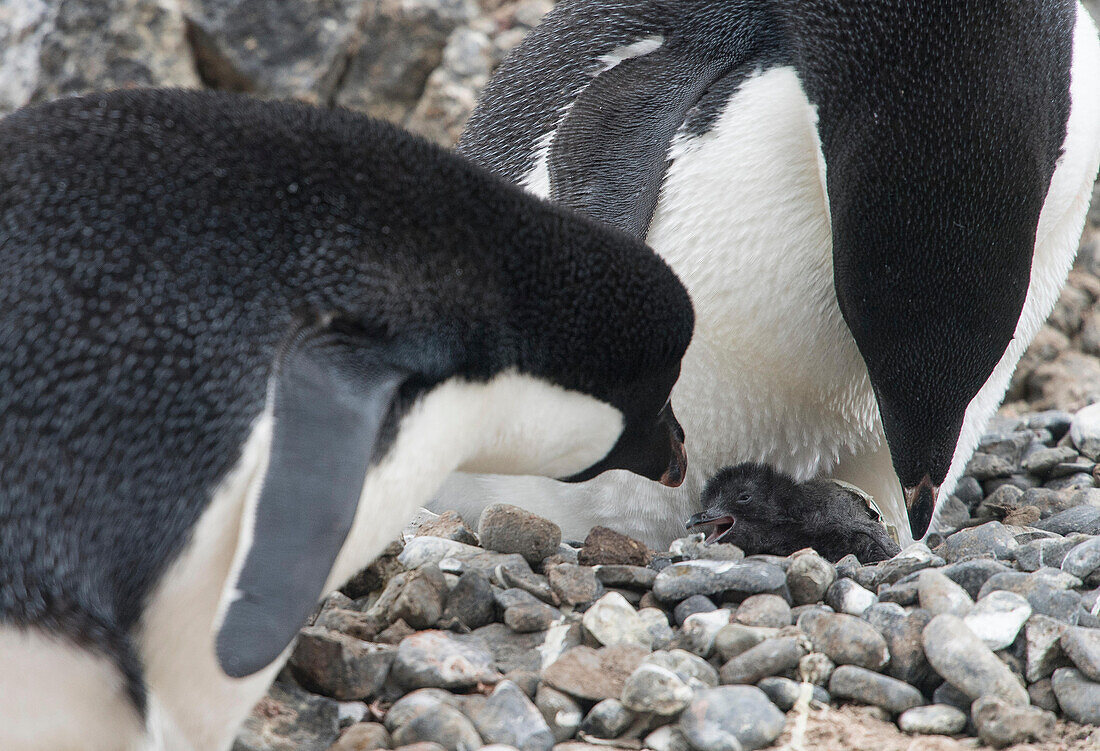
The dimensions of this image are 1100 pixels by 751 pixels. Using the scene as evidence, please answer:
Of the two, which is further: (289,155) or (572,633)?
(572,633)

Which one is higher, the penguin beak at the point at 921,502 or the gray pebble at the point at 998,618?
the gray pebble at the point at 998,618

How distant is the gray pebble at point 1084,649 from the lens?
163cm

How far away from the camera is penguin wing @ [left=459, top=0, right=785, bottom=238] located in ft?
8.02

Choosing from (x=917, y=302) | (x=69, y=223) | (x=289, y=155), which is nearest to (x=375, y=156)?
(x=289, y=155)

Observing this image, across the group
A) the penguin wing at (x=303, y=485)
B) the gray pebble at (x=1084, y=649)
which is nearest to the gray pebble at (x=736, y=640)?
the gray pebble at (x=1084, y=649)

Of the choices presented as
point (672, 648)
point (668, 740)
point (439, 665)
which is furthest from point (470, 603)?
point (668, 740)

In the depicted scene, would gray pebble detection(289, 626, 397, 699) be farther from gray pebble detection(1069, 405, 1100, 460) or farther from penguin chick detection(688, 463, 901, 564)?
gray pebble detection(1069, 405, 1100, 460)

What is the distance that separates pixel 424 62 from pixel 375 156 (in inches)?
174

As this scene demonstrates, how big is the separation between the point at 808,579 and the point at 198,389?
1038 millimetres

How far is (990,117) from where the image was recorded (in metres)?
2.09

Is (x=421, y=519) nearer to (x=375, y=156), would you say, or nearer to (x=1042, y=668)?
(x=375, y=156)

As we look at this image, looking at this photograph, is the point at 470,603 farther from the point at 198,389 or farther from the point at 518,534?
the point at 198,389

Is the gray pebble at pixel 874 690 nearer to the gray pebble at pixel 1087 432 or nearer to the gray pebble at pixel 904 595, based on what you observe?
the gray pebble at pixel 904 595

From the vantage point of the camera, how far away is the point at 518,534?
83.0 inches
